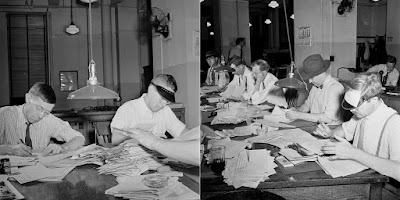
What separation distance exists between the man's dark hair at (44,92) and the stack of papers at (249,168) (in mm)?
615

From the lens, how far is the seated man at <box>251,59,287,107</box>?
1.58 metres

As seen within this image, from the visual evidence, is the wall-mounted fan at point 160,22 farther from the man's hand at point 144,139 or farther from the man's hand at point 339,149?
the man's hand at point 339,149

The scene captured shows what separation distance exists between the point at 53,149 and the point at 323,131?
924mm

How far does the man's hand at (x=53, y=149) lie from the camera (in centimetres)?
151

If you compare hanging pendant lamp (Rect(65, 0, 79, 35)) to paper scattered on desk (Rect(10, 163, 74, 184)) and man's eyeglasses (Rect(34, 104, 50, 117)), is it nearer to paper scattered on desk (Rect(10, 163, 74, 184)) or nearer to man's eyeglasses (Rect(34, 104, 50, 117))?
man's eyeglasses (Rect(34, 104, 50, 117))

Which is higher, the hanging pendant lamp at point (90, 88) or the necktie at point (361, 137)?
the hanging pendant lamp at point (90, 88)

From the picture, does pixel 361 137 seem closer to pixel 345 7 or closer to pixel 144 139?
pixel 345 7

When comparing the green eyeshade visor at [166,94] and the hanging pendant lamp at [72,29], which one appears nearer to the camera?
the hanging pendant lamp at [72,29]

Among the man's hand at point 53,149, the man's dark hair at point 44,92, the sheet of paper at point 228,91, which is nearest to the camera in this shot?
the man's dark hair at point 44,92

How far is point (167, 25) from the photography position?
151cm

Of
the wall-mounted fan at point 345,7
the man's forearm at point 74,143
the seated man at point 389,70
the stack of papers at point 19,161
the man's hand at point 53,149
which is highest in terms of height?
the wall-mounted fan at point 345,7

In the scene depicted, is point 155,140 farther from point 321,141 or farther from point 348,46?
point 348,46

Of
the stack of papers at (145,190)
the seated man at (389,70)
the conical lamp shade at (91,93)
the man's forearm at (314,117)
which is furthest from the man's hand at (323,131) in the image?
the conical lamp shade at (91,93)

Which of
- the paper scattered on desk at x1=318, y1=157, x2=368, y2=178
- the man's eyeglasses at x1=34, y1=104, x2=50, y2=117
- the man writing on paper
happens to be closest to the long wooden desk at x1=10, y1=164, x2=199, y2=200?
the man's eyeglasses at x1=34, y1=104, x2=50, y2=117
